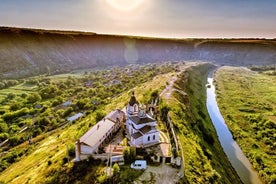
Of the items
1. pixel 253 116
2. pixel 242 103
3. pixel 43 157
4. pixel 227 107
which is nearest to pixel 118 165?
pixel 43 157

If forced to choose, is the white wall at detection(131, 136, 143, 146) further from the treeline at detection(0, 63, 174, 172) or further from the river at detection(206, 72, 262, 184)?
the river at detection(206, 72, 262, 184)

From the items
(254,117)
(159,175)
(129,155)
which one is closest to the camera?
(159,175)

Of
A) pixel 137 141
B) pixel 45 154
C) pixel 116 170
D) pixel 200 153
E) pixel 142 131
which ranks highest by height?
pixel 142 131

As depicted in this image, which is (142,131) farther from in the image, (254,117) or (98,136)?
(254,117)

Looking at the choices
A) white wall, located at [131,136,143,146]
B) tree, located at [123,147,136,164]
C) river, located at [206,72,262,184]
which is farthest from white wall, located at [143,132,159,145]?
river, located at [206,72,262,184]

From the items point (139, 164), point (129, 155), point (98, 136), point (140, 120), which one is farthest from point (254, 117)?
point (98, 136)

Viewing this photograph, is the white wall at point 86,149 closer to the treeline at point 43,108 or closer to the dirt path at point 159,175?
the dirt path at point 159,175

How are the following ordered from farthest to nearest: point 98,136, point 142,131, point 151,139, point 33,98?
point 33,98
point 151,139
point 98,136
point 142,131
